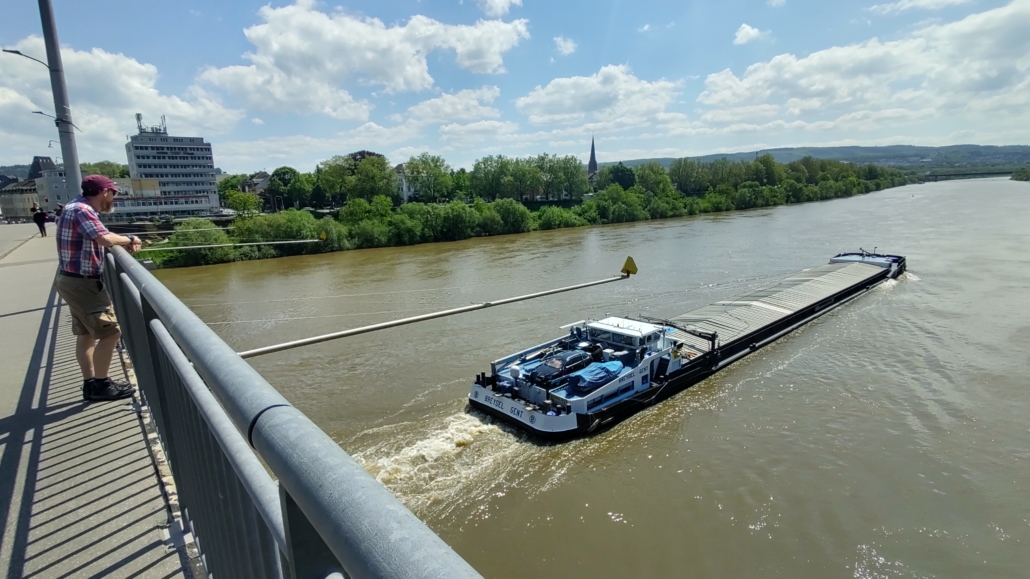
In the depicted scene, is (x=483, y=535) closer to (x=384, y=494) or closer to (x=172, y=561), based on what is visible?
(x=172, y=561)

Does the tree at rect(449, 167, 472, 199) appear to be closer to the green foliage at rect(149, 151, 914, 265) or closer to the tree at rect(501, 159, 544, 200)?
the green foliage at rect(149, 151, 914, 265)

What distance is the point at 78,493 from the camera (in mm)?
2865

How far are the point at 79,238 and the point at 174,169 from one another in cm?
→ 10883

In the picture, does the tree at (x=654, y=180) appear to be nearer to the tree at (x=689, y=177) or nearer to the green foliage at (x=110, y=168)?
the tree at (x=689, y=177)

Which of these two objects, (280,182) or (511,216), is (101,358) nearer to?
(511,216)

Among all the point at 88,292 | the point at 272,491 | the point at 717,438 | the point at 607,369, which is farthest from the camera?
the point at 607,369

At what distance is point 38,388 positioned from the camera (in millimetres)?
4324

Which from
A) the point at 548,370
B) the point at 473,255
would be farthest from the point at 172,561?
the point at 473,255

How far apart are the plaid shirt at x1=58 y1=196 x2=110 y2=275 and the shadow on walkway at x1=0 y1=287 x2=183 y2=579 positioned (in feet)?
3.22

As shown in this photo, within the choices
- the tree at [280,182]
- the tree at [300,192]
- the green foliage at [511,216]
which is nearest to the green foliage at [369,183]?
the tree at [300,192]

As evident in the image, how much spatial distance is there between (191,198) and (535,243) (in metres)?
67.2

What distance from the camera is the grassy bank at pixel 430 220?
39.6 metres

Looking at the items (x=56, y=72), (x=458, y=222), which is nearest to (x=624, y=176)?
(x=458, y=222)

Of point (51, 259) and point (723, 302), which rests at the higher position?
point (51, 259)
